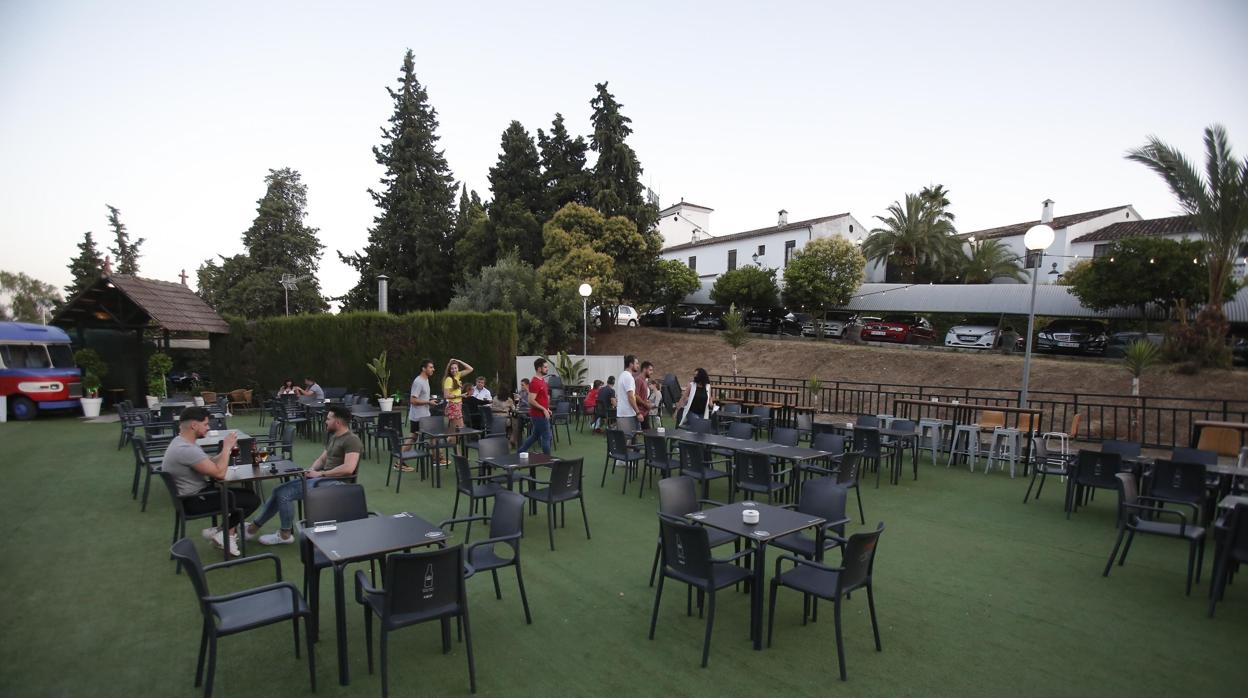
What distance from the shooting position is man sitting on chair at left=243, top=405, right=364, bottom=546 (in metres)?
5.82

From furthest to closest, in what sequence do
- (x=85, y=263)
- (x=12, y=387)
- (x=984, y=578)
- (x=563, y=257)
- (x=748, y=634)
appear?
(x=85, y=263), (x=563, y=257), (x=12, y=387), (x=984, y=578), (x=748, y=634)

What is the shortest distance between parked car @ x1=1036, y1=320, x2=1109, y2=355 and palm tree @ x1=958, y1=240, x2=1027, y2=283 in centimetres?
1256

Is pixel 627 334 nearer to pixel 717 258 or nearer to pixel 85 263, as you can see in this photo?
pixel 717 258

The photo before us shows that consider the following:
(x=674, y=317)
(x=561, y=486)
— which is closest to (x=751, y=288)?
(x=674, y=317)

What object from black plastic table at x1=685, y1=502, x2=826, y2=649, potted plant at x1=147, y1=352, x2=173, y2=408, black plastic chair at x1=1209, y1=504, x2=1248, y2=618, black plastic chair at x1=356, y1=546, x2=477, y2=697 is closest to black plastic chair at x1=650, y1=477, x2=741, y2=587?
black plastic table at x1=685, y1=502, x2=826, y2=649

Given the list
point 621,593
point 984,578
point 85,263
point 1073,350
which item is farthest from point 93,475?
point 85,263

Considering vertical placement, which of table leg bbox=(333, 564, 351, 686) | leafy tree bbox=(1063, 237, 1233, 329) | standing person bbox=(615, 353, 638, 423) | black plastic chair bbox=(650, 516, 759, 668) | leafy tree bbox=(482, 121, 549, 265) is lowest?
table leg bbox=(333, 564, 351, 686)

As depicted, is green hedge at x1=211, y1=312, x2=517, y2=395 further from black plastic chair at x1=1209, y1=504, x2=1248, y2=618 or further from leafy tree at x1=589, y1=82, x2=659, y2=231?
black plastic chair at x1=1209, y1=504, x2=1248, y2=618

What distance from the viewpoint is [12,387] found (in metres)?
14.6

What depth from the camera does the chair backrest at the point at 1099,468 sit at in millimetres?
6695

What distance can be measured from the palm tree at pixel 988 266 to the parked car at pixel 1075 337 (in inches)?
494

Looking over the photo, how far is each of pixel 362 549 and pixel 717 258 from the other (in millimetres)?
37854

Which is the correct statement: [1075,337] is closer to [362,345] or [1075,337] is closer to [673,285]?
[673,285]

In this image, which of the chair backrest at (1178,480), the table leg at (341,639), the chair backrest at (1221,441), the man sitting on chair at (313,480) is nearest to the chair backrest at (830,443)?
the chair backrest at (1178,480)
